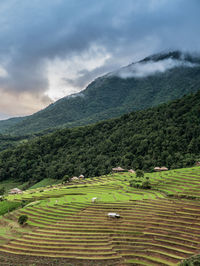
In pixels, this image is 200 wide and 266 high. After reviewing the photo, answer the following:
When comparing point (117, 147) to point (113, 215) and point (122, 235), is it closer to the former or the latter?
point (113, 215)

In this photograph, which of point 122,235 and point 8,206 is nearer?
point 122,235

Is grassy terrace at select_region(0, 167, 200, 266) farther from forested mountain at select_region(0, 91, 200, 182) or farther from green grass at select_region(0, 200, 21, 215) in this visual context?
forested mountain at select_region(0, 91, 200, 182)

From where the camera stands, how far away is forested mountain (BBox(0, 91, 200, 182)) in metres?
74.4

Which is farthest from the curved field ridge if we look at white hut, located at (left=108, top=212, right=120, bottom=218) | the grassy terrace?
white hut, located at (left=108, top=212, right=120, bottom=218)

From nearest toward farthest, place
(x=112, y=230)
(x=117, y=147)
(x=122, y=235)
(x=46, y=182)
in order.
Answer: (x=122, y=235) < (x=112, y=230) < (x=46, y=182) < (x=117, y=147)

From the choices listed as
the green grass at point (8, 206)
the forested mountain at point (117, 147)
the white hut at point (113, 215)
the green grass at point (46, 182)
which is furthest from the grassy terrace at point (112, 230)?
the green grass at point (46, 182)

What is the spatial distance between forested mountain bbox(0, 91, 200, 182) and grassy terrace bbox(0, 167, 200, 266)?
36.0 metres

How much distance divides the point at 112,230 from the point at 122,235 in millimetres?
1796

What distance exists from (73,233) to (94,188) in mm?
22686

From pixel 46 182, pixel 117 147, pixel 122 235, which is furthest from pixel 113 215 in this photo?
pixel 117 147

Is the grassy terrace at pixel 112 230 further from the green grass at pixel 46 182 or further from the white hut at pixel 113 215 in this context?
the green grass at pixel 46 182

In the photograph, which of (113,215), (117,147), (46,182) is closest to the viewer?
(113,215)

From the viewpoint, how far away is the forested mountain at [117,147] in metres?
74.4

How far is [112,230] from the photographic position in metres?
25.1
